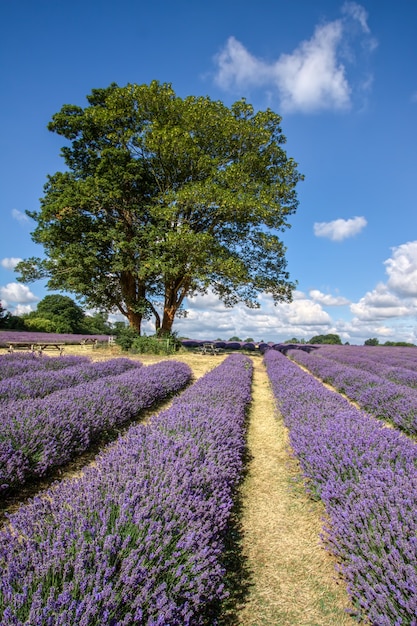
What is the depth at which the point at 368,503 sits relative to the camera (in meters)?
2.31

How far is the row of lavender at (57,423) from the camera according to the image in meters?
3.26

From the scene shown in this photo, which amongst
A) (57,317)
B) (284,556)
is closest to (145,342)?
(284,556)

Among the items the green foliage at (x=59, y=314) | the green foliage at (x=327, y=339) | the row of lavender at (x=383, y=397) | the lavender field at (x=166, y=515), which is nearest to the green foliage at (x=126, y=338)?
the row of lavender at (x=383, y=397)

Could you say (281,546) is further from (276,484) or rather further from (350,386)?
(350,386)

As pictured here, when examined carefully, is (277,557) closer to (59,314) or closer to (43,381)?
(43,381)

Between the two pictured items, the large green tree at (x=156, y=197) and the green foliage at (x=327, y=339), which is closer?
the large green tree at (x=156, y=197)

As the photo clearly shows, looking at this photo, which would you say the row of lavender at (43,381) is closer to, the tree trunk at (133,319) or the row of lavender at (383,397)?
the row of lavender at (383,397)

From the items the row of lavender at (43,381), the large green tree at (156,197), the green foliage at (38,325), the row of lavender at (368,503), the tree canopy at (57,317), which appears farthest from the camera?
the tree canopy at (57,317)

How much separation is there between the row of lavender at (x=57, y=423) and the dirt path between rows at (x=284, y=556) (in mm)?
1883

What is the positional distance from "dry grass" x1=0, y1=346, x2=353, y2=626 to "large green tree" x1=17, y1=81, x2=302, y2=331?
11.5 meters

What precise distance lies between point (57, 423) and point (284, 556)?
2.59m

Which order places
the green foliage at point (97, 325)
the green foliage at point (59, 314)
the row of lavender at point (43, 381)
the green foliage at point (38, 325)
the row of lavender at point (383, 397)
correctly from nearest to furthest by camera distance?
1. the row of lavender at point (43, 381)
2. the row of lavender at point (383, 397)
3. the green foliage at point (38, 325)
4. the green foliage at point (59, 314)
5. the green foliage at point (97, 325)

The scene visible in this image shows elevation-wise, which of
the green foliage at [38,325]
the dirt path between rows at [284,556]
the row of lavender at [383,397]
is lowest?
the dirt path between rows at [284,556]

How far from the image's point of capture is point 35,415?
159 inches
